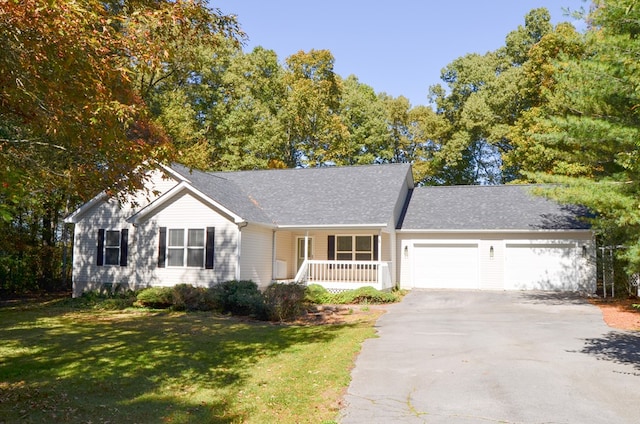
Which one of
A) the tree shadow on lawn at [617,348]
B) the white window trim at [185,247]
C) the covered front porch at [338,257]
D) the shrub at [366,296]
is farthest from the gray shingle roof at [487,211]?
→ the tree shadow on lawn at [617,348]

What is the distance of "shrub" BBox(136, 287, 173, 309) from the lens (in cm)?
1731

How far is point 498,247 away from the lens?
73.0ft

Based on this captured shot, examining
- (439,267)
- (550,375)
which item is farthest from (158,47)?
(439,267)

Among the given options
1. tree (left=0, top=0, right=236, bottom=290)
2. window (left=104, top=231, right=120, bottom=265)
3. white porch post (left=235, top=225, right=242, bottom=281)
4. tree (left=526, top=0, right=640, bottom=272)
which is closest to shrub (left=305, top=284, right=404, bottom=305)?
white porch post (left=235, top=225, right=242, bottom=281)

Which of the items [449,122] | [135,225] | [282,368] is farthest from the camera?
[449,122]

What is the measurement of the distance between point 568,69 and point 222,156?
25.8 metres

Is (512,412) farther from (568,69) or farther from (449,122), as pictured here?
(449,122)

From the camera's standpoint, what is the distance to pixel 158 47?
24.9ft

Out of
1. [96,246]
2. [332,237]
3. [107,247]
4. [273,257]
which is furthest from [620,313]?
[96,246]

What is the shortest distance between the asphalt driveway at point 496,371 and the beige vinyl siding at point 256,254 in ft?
21.9

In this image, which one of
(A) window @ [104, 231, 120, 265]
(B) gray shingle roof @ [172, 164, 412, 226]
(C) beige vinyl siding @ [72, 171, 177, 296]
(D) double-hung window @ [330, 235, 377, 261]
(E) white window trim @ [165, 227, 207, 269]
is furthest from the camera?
(D) double-hung window @ [330, 235, 377, 261]

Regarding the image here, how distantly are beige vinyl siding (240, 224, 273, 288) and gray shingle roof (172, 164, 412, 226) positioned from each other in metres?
0.55

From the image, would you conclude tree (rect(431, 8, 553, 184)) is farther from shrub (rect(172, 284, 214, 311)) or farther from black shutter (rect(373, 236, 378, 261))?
shrub (rect(172, 284, 214, 311))

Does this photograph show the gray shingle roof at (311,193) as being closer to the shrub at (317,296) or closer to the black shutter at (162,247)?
the black shutter at (162,247)
